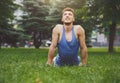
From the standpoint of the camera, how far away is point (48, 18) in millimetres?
47312

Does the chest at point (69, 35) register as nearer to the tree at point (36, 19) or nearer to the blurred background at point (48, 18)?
the blurred background at point (48, 18)

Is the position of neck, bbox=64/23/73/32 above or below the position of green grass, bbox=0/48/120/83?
above

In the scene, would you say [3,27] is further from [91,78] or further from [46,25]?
[91,78]

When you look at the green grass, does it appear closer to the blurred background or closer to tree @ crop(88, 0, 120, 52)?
tree @ crop(88, 0, 120, 52)

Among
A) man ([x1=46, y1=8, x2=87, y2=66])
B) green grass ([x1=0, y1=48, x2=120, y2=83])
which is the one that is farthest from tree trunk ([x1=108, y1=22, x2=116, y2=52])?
man ([x1=46, y1=8, x2=87, y2=66])

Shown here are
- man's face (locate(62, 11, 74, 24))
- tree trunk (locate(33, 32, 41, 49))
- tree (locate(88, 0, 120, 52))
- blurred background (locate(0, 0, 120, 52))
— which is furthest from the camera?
tree trunk (locate(33, 32, 41, 49))

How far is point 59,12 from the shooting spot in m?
46.3

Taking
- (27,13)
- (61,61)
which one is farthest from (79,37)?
(27,13)

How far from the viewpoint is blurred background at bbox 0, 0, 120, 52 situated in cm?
3141

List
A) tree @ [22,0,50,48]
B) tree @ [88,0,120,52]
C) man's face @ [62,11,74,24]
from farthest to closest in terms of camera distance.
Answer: tree @ [22,0,50,48] → tree @ [88,0,120,52] → man's face @ [62,11,74,24]

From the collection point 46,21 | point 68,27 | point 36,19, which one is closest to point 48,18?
point 46,21

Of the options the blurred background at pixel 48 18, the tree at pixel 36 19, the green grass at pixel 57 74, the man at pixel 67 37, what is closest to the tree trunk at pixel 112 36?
the blurred background at pixel 48 18

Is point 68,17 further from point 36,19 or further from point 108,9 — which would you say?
point 36,19

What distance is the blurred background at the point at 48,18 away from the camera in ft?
103
